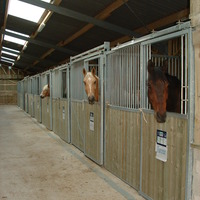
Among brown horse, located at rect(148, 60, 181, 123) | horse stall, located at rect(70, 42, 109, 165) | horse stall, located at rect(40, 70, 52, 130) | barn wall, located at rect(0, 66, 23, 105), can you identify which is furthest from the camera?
barn wall, located at rect(0, 66, 23, 105)

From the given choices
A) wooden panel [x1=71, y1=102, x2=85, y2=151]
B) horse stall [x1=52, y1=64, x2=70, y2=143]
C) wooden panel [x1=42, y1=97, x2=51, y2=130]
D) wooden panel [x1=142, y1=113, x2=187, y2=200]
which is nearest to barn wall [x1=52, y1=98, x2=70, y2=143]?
horse stall [x1=52, y1=64, x2=70, y2=143]

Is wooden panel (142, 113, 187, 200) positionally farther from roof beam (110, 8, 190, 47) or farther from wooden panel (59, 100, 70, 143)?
wooden panel (59, 100, 70, 143)

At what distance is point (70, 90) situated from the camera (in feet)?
17.0

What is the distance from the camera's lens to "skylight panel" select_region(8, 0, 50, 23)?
6.03 m

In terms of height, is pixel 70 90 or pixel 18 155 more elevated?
pixel 70 90

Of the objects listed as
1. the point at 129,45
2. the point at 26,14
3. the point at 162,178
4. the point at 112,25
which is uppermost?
the point at 26,14

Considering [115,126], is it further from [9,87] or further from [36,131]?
[9,87]

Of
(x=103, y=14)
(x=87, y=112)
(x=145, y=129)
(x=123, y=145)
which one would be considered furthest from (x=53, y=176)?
(x=103, y=14)

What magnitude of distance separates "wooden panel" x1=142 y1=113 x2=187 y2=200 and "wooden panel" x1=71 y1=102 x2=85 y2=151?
2131 millimetres

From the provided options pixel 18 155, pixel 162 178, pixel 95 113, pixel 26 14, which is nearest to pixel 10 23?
pixel 26 14

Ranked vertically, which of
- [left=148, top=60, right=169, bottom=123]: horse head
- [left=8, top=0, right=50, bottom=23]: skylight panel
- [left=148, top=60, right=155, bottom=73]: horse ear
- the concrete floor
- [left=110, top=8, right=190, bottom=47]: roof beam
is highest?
[left=8, top=0, right=50, bottom=23]: skylight panel

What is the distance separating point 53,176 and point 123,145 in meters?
1.18

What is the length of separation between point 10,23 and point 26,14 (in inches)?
62.4

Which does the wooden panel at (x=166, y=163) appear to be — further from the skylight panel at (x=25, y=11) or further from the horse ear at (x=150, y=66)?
the skylight panel at (x=25, y=11)
